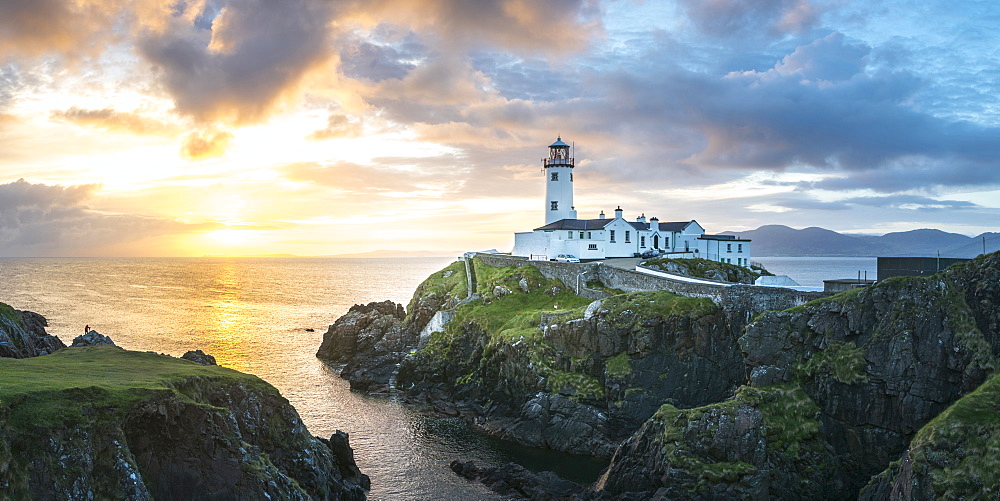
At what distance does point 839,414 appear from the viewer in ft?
123

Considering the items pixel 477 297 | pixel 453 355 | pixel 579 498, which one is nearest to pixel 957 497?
pixel 579 498

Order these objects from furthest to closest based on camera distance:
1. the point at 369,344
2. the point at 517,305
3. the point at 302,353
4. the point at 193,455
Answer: the point at 302,353, the point at 369,344, the point at 517,305, the point at 193,455

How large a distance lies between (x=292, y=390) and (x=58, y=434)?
39.8 metres

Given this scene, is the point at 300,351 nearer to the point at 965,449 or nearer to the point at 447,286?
the point at 447,286

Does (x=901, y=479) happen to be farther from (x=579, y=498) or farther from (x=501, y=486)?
(x=501, y=486)

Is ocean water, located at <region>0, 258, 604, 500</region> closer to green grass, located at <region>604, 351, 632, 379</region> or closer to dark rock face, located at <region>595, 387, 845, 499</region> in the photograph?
dark rock face, located at <region>595, 387, 845, 499</region>

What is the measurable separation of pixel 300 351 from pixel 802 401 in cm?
6728

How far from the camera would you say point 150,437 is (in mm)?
28750

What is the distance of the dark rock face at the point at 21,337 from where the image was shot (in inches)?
1581

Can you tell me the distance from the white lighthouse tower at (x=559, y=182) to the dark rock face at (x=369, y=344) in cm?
2848

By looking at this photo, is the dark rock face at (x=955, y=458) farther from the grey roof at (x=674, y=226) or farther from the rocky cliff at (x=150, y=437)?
the grey roof at (x=674, y=226)

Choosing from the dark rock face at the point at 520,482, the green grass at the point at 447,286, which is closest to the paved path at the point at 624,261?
the green grass at the point at 447,286

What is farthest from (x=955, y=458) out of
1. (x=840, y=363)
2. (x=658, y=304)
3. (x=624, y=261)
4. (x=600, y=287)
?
(x=624, y=261)

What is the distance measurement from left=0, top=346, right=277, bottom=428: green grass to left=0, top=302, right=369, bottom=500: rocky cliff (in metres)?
0.05
